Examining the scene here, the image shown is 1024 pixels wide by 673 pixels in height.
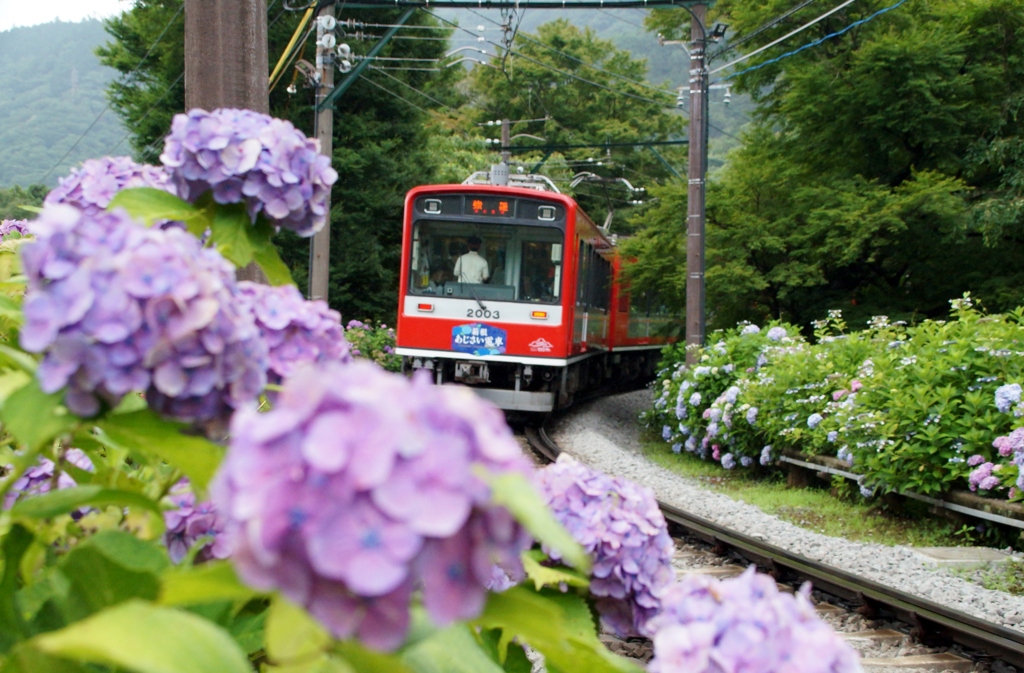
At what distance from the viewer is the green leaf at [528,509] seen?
57 cm

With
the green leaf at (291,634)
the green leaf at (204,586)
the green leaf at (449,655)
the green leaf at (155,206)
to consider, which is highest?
the green leaf at (155,206)

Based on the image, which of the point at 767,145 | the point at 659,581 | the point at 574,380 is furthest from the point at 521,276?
the point at 659,581

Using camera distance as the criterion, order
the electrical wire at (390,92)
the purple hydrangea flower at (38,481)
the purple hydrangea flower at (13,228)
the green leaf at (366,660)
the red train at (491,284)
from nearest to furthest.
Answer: the green leaf at (366,660) → the purple hydrangea flower at (38,481) → the purple hydrangea flower at (13,228) → the red train at (491,284) → the electrical wire at (390,92)

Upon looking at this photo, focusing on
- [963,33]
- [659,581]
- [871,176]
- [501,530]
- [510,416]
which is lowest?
[510,416]

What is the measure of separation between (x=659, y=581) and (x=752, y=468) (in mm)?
9352

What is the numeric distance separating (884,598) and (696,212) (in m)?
9.17

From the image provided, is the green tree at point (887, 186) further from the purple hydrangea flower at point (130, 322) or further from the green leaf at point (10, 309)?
the purple hydrangea flower at point (130, 322)

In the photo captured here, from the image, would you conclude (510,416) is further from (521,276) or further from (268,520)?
(268,520)

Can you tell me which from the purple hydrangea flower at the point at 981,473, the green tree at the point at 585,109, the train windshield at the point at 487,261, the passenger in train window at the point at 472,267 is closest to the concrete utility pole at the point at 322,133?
the train windshield at the point at 487,261

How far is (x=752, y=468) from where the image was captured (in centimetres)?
1015

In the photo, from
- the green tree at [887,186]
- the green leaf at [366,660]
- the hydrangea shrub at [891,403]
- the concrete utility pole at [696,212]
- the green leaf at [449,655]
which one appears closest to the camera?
the green leaf at [366,660]

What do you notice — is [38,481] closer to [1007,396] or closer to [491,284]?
[1007,396]

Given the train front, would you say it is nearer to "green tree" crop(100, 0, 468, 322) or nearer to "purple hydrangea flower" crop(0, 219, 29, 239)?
"purple hydrangea flower" crop(0, 219, 29, 239)

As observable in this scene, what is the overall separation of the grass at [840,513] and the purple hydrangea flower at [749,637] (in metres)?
6.19
